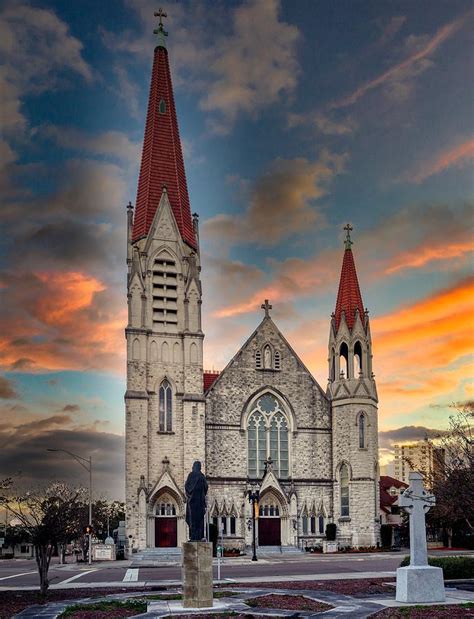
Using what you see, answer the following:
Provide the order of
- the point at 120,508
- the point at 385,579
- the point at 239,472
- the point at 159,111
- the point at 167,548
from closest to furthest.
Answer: the point at 385,579, the point at 167,548, the point at 239,472, the point at 159,111, the point at 120,508

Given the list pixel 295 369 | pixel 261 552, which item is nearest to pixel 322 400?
pixel 295 369

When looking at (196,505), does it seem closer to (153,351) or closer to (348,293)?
(153,351)

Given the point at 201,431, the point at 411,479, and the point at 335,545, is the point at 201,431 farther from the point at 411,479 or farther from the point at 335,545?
the point at 411,479

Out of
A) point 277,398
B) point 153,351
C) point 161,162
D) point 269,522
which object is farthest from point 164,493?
point 161,162

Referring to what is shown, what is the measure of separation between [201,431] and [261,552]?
9430 mm

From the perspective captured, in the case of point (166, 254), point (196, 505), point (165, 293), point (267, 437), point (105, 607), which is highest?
point (166, 254)

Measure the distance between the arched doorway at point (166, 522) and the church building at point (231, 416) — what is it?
69 mm

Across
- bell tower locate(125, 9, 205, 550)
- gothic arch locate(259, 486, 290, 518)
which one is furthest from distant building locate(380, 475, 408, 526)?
bell tower locate(125, 9, 205, 550)

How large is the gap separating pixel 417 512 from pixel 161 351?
38038mm

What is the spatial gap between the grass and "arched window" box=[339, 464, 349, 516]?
39.2 meters

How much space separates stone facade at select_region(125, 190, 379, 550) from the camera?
184ft

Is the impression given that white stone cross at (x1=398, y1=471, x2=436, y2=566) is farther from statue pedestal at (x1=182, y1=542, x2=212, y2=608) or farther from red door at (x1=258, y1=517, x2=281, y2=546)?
red door at (x1=258, y1=517, x2=281, y2=546)

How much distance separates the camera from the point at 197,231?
6372 centimetres

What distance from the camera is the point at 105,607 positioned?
2158cm
